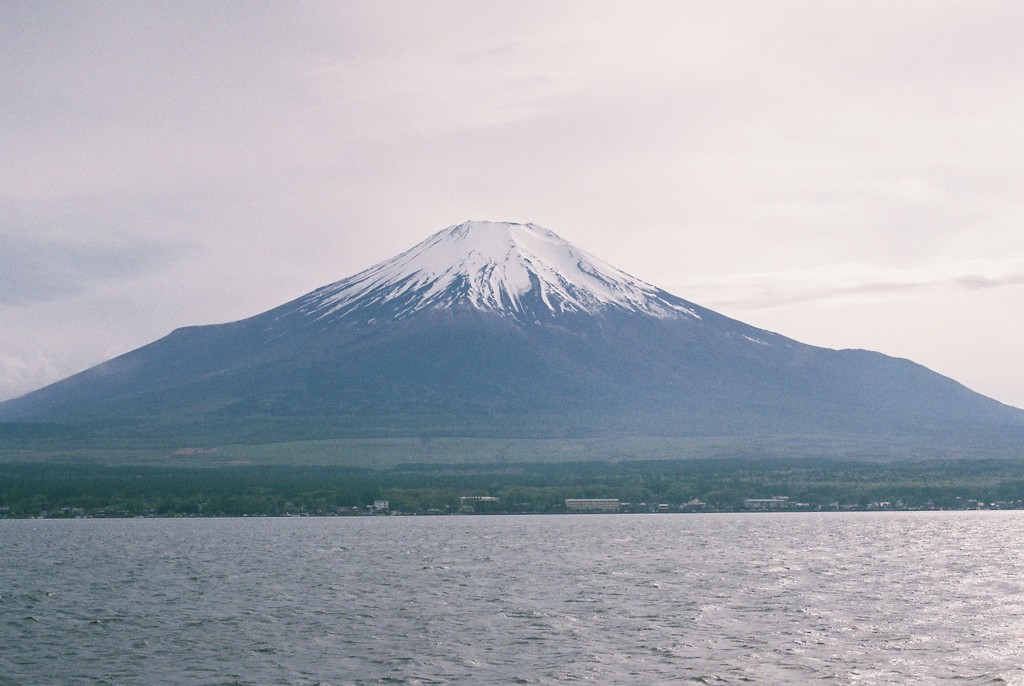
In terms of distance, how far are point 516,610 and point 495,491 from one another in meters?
109

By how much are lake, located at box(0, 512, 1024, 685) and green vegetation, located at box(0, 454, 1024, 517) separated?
4568 centimetres

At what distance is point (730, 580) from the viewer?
70500mm

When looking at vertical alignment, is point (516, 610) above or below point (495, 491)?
below

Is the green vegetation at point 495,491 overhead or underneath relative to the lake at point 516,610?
overhead

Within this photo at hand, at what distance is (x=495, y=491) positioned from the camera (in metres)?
166

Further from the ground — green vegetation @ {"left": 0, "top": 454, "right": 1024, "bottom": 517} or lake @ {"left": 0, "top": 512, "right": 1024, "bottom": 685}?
green vegetation @ {"left": 0, "top": 454, "right": 1024, "bottom": 517}

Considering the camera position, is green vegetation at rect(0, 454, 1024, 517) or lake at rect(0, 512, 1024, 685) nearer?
lake at rect(0, 512, 1024, 685)

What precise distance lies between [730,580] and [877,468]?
13742 cm

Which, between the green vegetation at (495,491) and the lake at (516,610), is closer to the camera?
the lake at (516,610)

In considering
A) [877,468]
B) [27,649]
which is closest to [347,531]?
[27,649]

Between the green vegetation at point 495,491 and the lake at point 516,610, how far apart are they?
45680mm

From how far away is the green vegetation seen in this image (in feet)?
507

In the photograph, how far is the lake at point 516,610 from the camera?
42469 mm

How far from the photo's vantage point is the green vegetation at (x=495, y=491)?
507 feet
